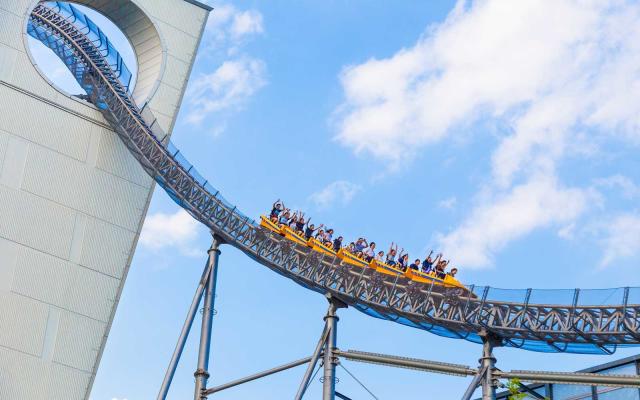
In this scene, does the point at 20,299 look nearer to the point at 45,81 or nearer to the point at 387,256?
the point at 45,81

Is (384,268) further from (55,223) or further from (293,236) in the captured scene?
(55,223)

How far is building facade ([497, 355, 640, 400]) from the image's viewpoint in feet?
75.2

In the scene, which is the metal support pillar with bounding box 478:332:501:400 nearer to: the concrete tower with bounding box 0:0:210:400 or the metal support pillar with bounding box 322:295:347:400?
the metal support pillar with bounding box 322:295:347:400

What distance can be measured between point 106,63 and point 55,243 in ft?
19.0

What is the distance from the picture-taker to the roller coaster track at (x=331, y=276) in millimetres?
21547

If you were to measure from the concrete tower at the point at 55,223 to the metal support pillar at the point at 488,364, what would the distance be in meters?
11.4

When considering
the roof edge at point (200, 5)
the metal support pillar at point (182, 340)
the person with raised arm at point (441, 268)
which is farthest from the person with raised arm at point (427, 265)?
the roof edge at point (200, 5)

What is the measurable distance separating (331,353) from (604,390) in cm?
619

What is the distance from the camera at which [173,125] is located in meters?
32.4

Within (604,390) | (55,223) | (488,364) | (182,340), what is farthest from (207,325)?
(604,390)

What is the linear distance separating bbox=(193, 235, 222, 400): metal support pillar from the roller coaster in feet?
0.28

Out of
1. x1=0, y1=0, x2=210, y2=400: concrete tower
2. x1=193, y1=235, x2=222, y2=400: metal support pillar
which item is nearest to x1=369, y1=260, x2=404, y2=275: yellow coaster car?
x1=193, y1=235, x2=222, y2=400: metal support pillar

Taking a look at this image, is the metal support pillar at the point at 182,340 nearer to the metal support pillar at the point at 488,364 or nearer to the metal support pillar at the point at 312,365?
the metal support pillar at the point at 312,365

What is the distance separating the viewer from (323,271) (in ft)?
83.5
